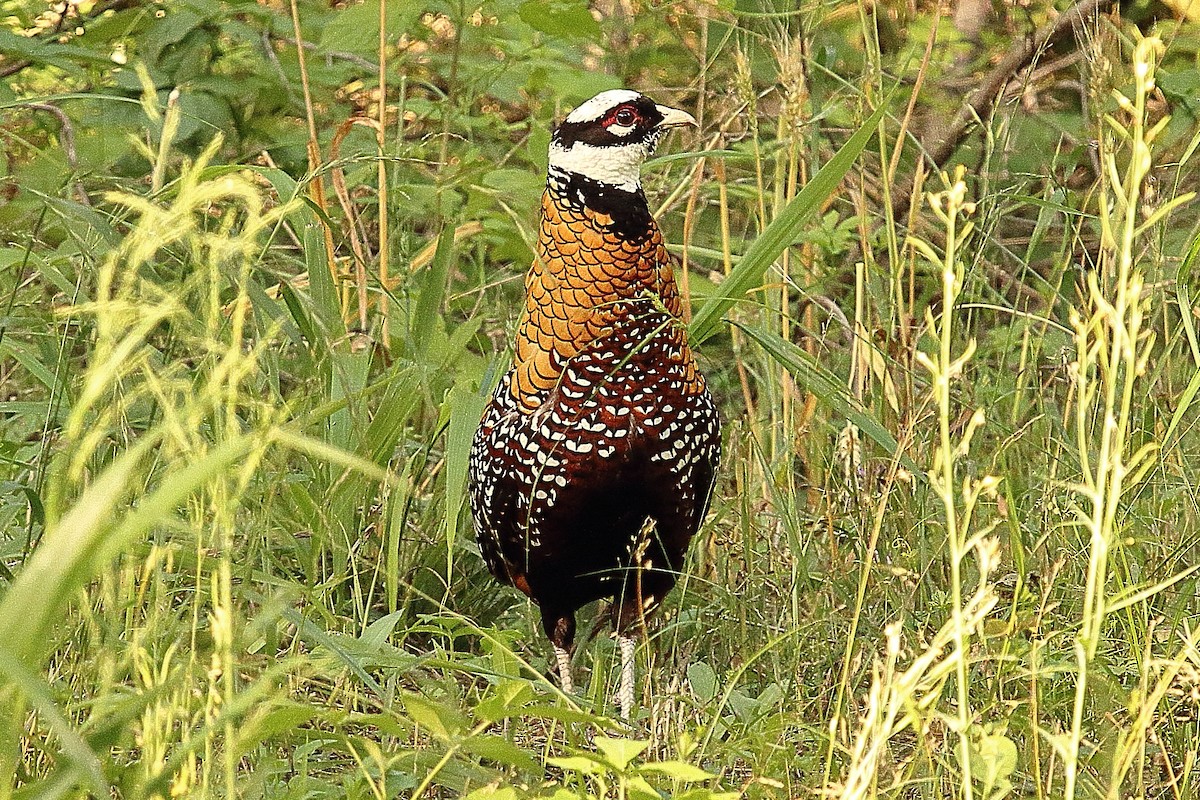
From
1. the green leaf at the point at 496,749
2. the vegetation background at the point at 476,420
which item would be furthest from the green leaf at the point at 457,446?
the green leaf at the point at 496,749

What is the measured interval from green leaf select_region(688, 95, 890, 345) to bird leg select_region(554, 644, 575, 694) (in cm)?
74

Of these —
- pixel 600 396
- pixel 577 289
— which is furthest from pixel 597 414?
pixel 577 289

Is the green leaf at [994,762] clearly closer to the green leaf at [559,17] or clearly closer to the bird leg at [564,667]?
the bird leg at [564,667]

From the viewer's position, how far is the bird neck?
9.82ft

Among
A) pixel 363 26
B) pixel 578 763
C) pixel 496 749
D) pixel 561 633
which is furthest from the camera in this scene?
pixel 363 26

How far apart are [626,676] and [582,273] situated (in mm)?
833

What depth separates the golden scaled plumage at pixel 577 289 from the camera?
9.81ft

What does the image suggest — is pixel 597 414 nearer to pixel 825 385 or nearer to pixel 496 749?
pixel 825 385

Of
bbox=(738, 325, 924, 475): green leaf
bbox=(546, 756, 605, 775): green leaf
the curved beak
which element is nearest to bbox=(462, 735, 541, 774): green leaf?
bbox=(546, 756, 605, 775): green leaf

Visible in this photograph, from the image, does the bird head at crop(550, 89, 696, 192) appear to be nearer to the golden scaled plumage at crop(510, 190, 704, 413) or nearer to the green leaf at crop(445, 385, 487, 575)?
the golden scaled plumage at crop(510, 190, 704, 413)

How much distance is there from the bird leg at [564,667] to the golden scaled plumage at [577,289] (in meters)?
0.61

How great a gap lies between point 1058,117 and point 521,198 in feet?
7.88

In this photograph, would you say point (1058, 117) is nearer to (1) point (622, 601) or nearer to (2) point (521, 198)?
(2) point (521, 198)

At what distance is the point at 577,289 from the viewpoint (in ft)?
9.85
